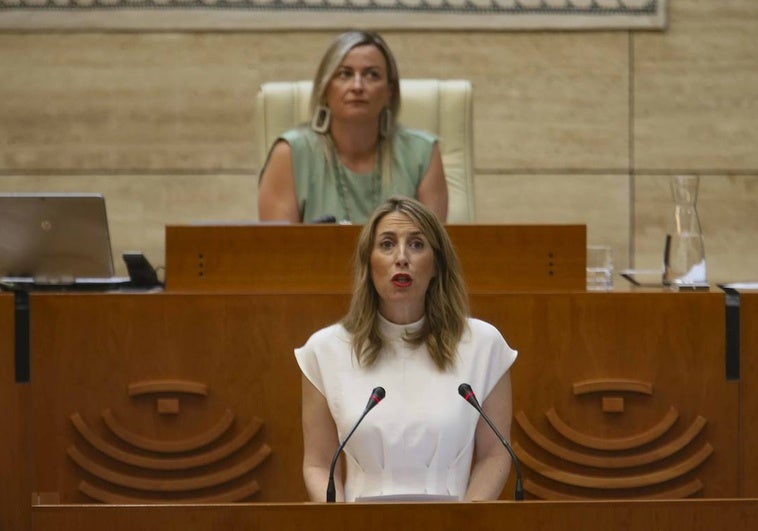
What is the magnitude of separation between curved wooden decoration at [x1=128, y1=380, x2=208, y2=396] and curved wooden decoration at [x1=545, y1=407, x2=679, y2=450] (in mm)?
961

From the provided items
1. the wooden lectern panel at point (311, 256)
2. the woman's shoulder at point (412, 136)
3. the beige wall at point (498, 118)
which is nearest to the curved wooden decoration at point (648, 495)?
the wooden lectern panel at point (311, 256)

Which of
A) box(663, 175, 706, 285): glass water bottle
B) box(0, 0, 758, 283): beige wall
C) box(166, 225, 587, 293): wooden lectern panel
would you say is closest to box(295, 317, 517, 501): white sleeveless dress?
box(166, 225, 587, 293): wooden lectern panel

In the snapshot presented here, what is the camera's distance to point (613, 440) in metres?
3.97

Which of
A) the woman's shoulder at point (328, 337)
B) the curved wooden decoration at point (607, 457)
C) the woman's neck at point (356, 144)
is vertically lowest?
the curved wooden decoration at point (607, 457)

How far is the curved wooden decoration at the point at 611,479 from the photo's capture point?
3.93m

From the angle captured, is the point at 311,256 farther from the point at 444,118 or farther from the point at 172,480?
the point at 444,118

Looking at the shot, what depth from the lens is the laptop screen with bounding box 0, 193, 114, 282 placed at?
4.04m

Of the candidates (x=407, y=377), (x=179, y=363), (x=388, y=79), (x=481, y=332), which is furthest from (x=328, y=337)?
(x=388, y=79)

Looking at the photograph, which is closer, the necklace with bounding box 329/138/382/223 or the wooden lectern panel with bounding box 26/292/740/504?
the wooden lectern panel with bounding box 26/292/740/504

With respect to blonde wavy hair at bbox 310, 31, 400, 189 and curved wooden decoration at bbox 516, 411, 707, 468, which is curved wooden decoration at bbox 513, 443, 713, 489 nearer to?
curved wooden decoration at bbox 516, 411, 707, 468

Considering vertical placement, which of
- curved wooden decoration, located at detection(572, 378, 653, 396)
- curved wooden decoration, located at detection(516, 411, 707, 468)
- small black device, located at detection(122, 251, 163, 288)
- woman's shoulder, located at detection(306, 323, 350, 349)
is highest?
small black device, located at detection(122, 251, 163, 288)

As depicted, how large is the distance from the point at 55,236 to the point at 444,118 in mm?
1696

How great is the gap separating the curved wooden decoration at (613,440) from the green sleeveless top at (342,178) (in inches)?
44.8

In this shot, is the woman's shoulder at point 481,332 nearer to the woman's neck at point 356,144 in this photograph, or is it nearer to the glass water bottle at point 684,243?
the glass water bottle at point 684,243
